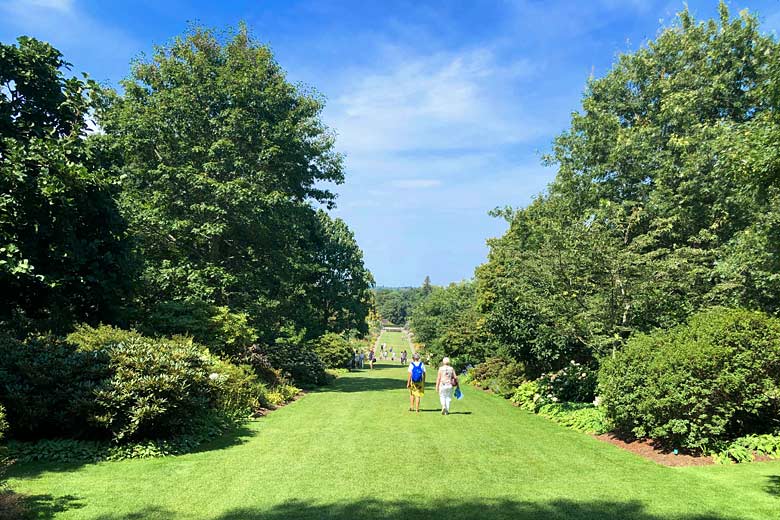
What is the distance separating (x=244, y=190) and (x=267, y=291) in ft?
16.0

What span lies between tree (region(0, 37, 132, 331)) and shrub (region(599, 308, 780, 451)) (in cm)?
1205

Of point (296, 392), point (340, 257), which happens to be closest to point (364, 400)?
point (296, 392)

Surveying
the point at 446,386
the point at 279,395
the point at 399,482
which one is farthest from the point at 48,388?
the point at 446,386

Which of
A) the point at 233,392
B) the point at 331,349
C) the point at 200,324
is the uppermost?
the point at 200,324

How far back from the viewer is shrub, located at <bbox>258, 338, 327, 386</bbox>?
2127cm

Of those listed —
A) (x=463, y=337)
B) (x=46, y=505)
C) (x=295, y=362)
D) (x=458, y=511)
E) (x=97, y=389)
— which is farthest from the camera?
(x=463, y=337)

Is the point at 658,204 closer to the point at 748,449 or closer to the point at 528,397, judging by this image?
the point at 528,397

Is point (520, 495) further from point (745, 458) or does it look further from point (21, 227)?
point (21, 227)

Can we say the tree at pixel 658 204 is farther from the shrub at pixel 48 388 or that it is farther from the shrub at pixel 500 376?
the shrub at pixel 48 388

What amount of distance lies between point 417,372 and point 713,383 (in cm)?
754

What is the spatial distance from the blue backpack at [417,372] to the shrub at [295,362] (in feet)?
24.6

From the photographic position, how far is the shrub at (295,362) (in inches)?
837

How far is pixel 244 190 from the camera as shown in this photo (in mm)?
18406

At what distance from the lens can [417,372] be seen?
1473cm
